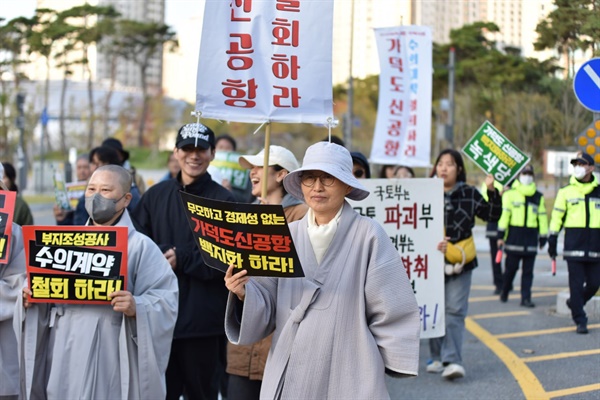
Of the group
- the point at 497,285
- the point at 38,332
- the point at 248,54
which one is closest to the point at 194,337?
the point at 38,332

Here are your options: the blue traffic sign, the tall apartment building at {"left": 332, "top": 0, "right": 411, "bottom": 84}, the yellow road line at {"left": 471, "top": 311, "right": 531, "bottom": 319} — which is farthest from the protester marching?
the tall apartment building at {"left": 332, "top": 0, "right": 411, "bottom": 84}

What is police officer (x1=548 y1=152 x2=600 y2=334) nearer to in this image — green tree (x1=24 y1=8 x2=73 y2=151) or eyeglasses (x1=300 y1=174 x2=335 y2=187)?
eyeglasses (x1=300 y1=174 x2=335 y2=187)

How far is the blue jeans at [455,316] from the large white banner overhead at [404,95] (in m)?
2.78

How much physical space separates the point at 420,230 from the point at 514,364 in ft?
5.53

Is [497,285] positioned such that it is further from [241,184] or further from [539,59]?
[241,184]

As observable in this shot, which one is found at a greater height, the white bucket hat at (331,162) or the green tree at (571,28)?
the green tree at (571,28)

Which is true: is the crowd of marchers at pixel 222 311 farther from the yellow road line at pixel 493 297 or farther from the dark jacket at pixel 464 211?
the yellow road line at pixel 493 297

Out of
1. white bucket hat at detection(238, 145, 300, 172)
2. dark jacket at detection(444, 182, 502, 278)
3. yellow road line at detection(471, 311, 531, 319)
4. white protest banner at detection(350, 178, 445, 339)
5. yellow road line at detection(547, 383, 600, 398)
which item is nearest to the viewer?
white bucket hat at detection(238, 145, 300, 172)

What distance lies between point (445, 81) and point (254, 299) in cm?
3722

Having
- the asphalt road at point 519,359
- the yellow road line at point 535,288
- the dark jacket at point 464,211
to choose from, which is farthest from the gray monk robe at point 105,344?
the yellow road line at point 535,288

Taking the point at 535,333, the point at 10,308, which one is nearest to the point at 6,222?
the point at 10,308

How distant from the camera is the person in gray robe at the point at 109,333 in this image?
430 centimetres

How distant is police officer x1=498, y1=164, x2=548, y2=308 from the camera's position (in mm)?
11141

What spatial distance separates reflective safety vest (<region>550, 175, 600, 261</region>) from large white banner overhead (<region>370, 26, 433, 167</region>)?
177cm
